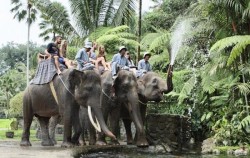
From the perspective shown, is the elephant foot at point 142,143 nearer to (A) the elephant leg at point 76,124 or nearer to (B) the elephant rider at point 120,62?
(A) the elephant leg at point 76,124

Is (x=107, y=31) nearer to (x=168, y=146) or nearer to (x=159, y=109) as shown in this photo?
(x=159, y=109)

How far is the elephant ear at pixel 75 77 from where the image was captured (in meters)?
10.8

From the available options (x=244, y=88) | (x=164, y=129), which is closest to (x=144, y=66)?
(x=164, y=129)

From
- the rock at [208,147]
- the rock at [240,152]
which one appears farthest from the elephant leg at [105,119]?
the rock at [240,152]

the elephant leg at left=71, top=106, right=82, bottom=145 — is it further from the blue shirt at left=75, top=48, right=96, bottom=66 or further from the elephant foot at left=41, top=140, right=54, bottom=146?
the blue shirt at left=75, top=48, right=96, bottom=66

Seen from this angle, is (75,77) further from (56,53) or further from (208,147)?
(208,147)

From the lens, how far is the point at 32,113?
12.3m

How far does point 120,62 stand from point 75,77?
2.51 m

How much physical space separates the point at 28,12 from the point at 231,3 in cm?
2499

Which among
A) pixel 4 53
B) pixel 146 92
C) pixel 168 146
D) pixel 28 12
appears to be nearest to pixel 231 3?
pixel 146 92

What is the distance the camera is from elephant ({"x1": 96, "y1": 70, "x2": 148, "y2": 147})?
40.1 ft

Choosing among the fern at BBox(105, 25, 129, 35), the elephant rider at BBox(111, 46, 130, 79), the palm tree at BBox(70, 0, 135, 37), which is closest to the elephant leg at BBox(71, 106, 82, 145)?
the elephant rider at BBox(111, 46, 130, 79)

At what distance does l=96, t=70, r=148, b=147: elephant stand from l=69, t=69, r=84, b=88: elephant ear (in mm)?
1803

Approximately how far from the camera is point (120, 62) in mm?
13172
